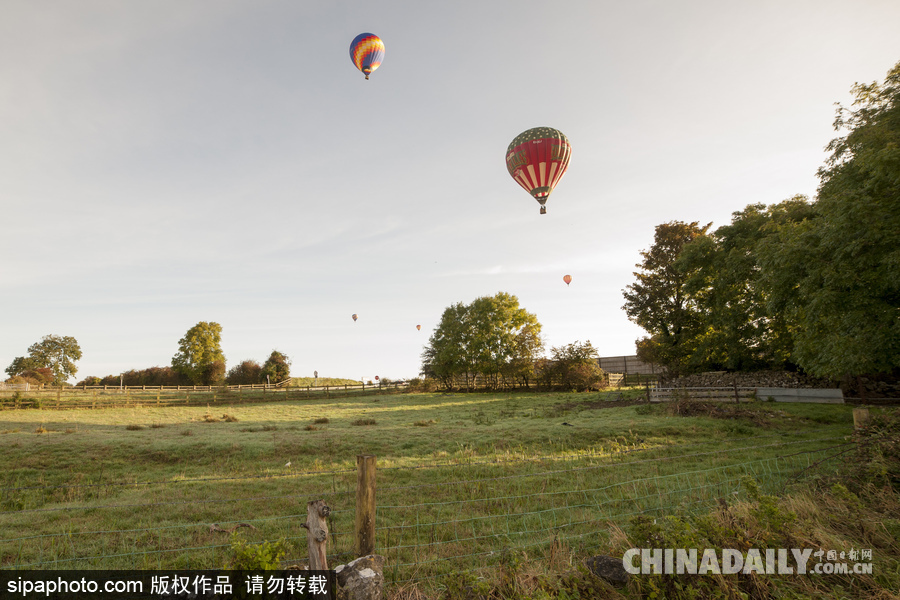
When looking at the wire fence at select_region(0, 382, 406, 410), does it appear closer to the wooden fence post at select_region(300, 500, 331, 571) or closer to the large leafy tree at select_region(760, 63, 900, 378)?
the wooden fence post at select_region(300, 500, 331, 571)

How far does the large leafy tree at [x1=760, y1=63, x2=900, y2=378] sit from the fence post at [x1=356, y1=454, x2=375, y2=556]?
659 inches

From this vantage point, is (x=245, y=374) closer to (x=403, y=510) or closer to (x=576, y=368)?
(x=576, y=368)

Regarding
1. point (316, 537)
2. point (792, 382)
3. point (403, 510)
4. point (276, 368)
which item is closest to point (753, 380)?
point (792, 382)

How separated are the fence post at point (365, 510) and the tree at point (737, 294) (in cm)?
2721

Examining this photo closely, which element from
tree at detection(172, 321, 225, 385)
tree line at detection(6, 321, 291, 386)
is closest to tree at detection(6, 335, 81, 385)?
tree line at detection(6, 321, 291, 386)

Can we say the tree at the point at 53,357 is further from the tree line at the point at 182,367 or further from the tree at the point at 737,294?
the tree at the point at 737,294

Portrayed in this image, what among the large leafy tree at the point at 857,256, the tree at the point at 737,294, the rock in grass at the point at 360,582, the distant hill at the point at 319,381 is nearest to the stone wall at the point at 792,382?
the tree at the point at 737,294

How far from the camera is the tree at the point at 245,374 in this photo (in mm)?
70250

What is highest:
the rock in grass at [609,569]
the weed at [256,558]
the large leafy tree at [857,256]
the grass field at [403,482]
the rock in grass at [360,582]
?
the large leafy tree at [857,256]

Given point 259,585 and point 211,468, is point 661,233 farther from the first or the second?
point 259,585

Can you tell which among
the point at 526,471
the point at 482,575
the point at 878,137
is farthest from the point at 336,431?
the point at 878,137

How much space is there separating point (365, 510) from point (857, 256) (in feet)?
59.3

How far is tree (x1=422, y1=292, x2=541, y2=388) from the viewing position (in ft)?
162

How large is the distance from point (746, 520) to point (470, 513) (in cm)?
484
